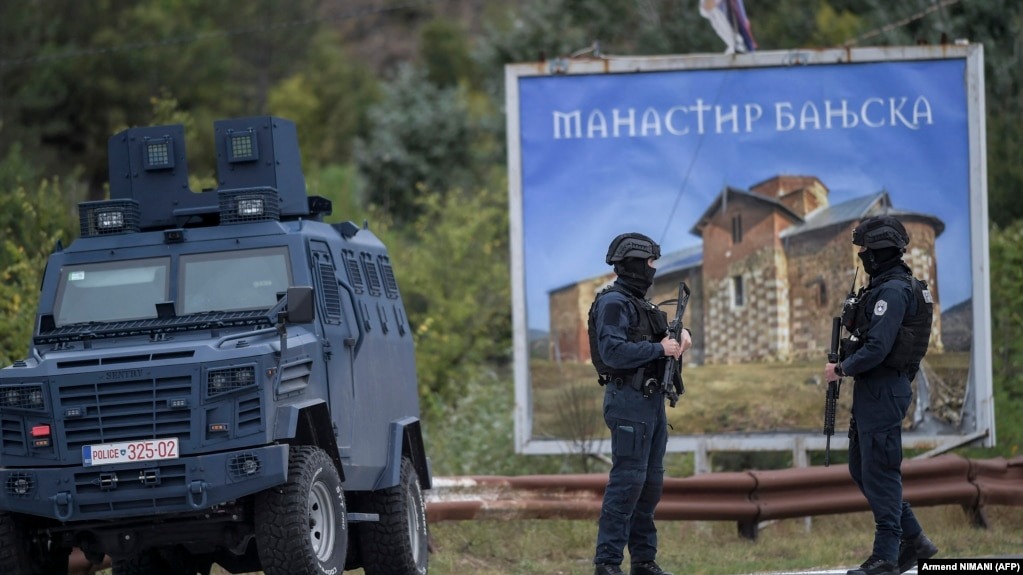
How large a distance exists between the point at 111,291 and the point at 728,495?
523 centimetres

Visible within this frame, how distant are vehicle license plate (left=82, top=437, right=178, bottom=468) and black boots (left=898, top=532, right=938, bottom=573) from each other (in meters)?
4.33

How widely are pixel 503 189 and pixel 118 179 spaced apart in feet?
71.4

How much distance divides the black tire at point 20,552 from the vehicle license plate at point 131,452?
62 centimetres

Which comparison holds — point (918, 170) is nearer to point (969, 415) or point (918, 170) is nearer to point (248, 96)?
point (969, 415)

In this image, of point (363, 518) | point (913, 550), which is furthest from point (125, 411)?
point (913, 550)

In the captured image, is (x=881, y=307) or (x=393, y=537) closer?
(x=881, y=307)

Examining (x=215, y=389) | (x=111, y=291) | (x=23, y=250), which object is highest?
(x=23, y=250)

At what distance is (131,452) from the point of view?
340 inches

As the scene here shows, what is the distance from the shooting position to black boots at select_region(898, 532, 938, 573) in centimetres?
942

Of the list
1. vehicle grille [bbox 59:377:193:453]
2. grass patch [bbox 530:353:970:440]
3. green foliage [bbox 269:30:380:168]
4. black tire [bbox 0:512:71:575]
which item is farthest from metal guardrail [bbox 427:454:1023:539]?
green foliage [bbox 269:30:380:168]

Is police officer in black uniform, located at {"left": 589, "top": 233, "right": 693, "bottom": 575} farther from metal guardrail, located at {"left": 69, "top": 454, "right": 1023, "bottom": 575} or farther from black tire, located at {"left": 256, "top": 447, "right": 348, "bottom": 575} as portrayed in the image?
metal guardrail, located at {"left": 69, "top": 454, "right": 1023, "bottom": 575}

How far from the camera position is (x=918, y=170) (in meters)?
14.7

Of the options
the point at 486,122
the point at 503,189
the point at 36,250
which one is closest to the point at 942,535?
the point at 36,250

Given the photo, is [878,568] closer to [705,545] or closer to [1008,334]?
[705,545]
